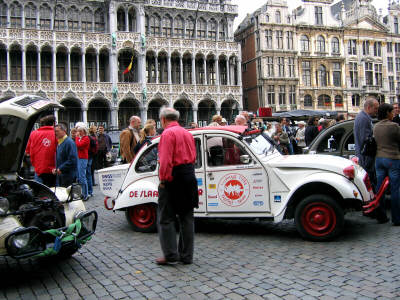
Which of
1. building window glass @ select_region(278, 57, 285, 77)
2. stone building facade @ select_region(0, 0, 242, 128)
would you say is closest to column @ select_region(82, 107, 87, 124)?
stone building facade @ select_region(0, 0, 242, 128)

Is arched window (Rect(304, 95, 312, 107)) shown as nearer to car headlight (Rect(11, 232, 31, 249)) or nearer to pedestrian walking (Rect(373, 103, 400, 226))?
pedestrian walking (Rect(373, 103, 400, 226))

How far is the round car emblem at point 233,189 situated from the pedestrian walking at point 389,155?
2.45m

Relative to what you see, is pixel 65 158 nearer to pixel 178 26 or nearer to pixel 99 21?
pixel 99 21

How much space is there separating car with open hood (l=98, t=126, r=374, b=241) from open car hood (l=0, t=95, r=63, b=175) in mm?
2316

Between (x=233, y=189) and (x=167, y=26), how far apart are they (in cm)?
3454

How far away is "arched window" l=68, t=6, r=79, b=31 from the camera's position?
3469cm

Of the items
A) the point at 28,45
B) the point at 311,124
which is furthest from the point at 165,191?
the point at 28,45

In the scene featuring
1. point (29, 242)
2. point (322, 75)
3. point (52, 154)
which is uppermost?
point (322, 75)

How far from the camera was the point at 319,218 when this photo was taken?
6.04 metres

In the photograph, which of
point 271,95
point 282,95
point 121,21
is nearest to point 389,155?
point 121,21

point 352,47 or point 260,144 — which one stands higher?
point 352,47

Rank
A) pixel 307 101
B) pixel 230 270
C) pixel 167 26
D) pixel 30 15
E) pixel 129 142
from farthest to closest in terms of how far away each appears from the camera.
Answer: pixel 307 101 < pixel 167 26 < pixel 30 15 < pixel 129 142 < pixel 230 270

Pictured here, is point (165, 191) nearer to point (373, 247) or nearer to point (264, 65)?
point (373, 247)

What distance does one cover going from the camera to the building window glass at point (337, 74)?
155 ft
